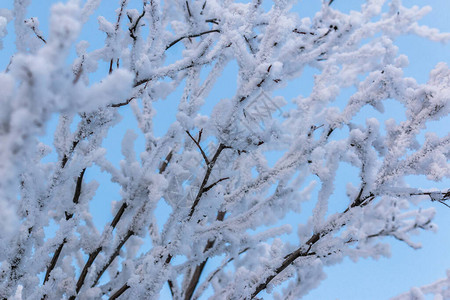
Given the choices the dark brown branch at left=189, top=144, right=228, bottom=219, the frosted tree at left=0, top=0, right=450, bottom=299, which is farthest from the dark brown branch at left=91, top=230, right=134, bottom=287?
the dark brown branch at left=189, top=144, right=228, bottom=219

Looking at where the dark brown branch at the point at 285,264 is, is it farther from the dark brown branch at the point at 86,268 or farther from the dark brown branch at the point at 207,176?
the dark brown branch at the point at 86,268

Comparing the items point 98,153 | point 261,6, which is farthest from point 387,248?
point 98,153

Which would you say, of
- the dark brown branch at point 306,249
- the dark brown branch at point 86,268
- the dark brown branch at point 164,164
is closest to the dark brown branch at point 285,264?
the dark brown branch at point 306,249

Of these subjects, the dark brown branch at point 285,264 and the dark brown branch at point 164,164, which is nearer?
the dark brown branch at point 285,264

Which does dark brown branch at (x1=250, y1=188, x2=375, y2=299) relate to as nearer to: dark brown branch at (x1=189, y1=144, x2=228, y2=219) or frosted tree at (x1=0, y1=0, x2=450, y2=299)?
frosted tree at (x1=0, y1=0, x2=450, y2=299)

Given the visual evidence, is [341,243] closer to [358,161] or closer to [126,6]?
[358,161]

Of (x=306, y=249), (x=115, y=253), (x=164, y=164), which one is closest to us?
(x=306, y=249)

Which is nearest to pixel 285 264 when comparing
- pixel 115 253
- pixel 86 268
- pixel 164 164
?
pixel 115 253

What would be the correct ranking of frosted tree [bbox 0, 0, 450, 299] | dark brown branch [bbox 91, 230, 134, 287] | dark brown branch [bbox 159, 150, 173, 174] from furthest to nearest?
dark brown branch [bbox 159, 150, 173, 174]
dark brown branch [bbox 91, 230, 134, 287]
frosted tree [bbox 0, 0, 450, 299]

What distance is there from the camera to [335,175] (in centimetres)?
176

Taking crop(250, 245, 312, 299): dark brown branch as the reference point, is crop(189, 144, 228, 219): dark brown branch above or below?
above

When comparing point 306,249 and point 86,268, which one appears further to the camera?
point 86,268

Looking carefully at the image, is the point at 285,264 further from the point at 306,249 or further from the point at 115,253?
the point at 115,253

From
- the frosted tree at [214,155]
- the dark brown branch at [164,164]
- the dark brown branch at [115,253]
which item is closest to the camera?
the frosted tree at [214,155]
